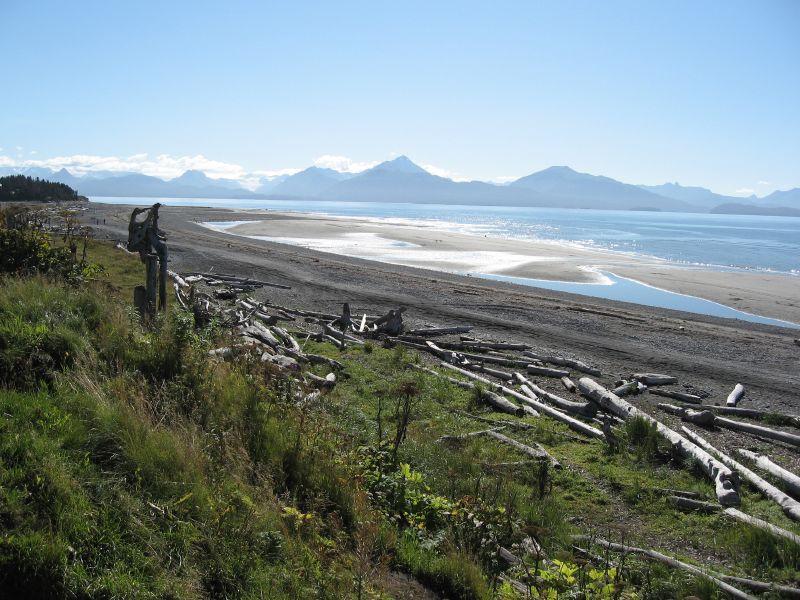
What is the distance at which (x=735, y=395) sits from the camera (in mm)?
13984

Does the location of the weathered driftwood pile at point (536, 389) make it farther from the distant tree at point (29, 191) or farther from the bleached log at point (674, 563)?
the distant tree at point (29, 191)

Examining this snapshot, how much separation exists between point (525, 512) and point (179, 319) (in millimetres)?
5166

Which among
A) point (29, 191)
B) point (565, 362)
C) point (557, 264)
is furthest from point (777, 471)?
point (29, 191)

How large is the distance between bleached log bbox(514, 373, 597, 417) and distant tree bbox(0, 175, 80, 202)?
95.0 meters

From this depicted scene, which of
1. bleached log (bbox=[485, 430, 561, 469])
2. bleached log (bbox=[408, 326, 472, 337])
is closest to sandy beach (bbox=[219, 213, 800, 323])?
bleached log (bbox=[408, 326, 472, 337])

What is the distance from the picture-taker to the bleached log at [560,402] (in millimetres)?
11867

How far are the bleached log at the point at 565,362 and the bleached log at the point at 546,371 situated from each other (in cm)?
87

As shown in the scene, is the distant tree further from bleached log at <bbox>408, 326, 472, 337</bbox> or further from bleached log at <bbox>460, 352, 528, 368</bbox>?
bleached log at <bbox>460, 352, 528, 368</bbox>

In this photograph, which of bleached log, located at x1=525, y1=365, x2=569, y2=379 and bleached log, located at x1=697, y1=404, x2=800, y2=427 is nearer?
bleached log, located at x1=697, y1=404, x2=800, y2=427

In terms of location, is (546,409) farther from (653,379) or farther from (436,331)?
(436,331)

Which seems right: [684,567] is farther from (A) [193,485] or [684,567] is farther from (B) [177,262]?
(B) [177,262]

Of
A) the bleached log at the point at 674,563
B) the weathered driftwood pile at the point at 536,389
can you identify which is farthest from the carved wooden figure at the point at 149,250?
the bleached log at the point at 674,563

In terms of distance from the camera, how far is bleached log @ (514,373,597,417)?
1187cm

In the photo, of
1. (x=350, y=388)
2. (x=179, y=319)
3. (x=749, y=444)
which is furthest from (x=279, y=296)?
(x=749, y=444)
